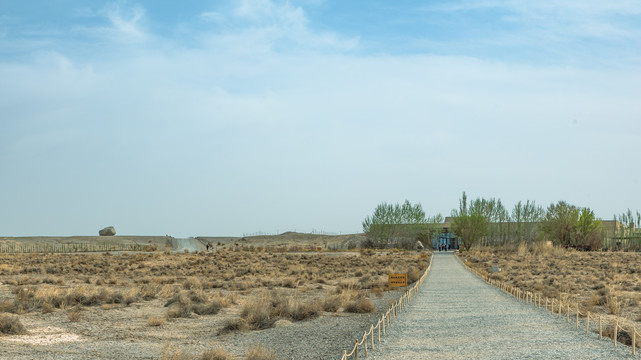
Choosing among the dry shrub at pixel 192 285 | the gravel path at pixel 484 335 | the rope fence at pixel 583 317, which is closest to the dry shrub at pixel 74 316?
the gravel path at pixel 484 335

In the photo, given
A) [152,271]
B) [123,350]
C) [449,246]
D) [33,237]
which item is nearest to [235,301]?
[123,350]

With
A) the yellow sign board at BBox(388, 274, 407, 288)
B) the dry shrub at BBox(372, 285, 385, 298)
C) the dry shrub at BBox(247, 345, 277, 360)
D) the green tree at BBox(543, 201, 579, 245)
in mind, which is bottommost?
the dry shrub at BBox(372, 285, 385, 298)

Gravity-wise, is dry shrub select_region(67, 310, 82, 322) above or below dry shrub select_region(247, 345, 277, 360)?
below

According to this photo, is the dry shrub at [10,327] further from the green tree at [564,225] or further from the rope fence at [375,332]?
the green tree at [564,225]

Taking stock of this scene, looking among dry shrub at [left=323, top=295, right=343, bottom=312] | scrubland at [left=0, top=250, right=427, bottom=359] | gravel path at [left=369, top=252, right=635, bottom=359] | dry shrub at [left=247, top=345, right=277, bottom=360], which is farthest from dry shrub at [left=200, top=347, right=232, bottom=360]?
dry shrub at [left=323, top=295, right=343, bottom=312]

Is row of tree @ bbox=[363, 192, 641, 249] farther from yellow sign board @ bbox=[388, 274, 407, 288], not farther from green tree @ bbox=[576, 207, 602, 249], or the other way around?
yellow sign board @ bbox=[388, 274, 407, 288]

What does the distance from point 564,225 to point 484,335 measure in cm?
7160

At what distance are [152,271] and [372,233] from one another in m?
57.1

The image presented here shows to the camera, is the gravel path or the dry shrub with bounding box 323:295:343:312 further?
the dry shrub with bounding box 323:295:343:312

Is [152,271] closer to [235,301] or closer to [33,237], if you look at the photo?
[235,301]

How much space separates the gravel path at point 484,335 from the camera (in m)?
12.0

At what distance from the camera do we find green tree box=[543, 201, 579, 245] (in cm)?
8019

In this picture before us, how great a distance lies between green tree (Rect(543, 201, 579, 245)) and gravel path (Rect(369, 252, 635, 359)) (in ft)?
A: 207

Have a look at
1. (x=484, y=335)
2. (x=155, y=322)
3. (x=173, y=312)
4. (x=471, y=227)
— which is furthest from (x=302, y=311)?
(x=471, y=227)
